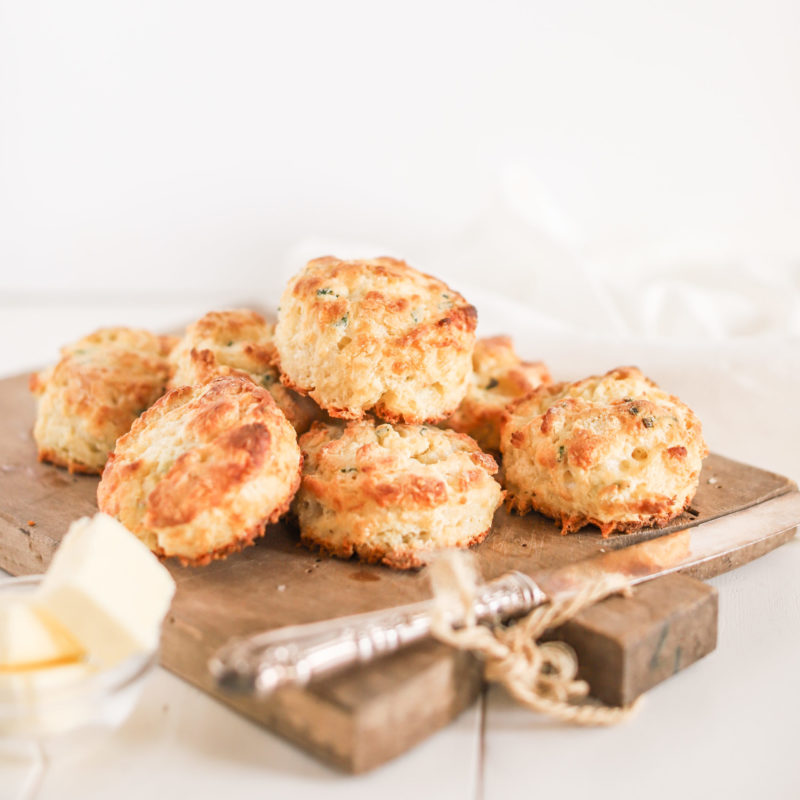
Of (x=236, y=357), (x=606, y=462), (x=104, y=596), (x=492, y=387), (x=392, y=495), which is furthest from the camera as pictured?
(x=492, y=387)


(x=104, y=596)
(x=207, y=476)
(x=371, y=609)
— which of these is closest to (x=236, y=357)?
(x=207, y=476)

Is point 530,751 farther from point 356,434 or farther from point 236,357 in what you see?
point 236,357

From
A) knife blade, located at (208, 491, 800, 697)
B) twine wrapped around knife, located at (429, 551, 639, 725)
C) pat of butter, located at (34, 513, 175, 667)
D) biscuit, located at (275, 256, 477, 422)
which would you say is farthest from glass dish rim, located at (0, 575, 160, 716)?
biscuit, located at (275, 256, 477, 422)

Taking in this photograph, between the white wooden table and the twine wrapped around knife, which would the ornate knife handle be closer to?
the twine wrapped around knife

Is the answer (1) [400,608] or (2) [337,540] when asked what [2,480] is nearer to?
(2) [337,540]

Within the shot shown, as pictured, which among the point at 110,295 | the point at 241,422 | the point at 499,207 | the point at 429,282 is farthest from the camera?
the point at 110,295

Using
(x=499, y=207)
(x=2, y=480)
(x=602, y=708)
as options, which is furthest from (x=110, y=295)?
(x=602, y=708)

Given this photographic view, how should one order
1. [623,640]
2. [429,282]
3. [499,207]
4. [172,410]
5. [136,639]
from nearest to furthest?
[136,639], [623,640], [172,410], [429,282], [499,207]
